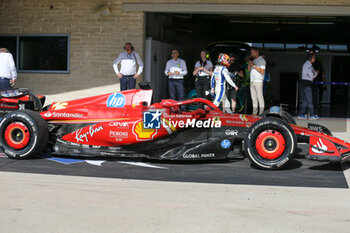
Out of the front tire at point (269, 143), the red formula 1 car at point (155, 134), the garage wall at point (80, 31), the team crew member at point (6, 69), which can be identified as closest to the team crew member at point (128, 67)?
the garage wall at point (80, 31)

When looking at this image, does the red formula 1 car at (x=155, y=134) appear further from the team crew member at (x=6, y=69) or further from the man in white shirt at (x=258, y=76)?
the team crew member at (x=6, y=69)

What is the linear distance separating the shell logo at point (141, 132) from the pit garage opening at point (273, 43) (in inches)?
259

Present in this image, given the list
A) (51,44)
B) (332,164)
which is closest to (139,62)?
(51,44)

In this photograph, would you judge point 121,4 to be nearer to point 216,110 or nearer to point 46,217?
point 216,110

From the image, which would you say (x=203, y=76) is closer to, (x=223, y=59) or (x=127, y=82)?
(x=127, y=82)

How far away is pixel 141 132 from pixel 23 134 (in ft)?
6.13

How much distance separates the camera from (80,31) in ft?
47.9

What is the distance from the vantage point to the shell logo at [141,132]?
320 inches

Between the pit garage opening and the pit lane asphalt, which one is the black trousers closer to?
the pit garage opening

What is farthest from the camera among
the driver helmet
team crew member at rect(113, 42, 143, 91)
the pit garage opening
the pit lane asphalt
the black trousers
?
the pit garage opening

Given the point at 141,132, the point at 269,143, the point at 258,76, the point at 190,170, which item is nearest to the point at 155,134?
the point at 141,132

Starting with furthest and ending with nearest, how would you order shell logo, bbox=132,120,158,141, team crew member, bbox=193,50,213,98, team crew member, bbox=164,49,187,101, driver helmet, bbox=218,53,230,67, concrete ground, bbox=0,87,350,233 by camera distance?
team crew member, bbox=164,49,187,101, team crew member, bbox=193,50,213,98, driver helmet, bbox=218,53,230,67, shell logo, bbox=132,120,158,141, concrete ground, bbox=0,87,350,233

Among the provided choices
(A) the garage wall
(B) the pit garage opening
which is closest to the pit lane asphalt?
(A) the garage wall

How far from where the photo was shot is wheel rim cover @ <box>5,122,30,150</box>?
8.30 meters
